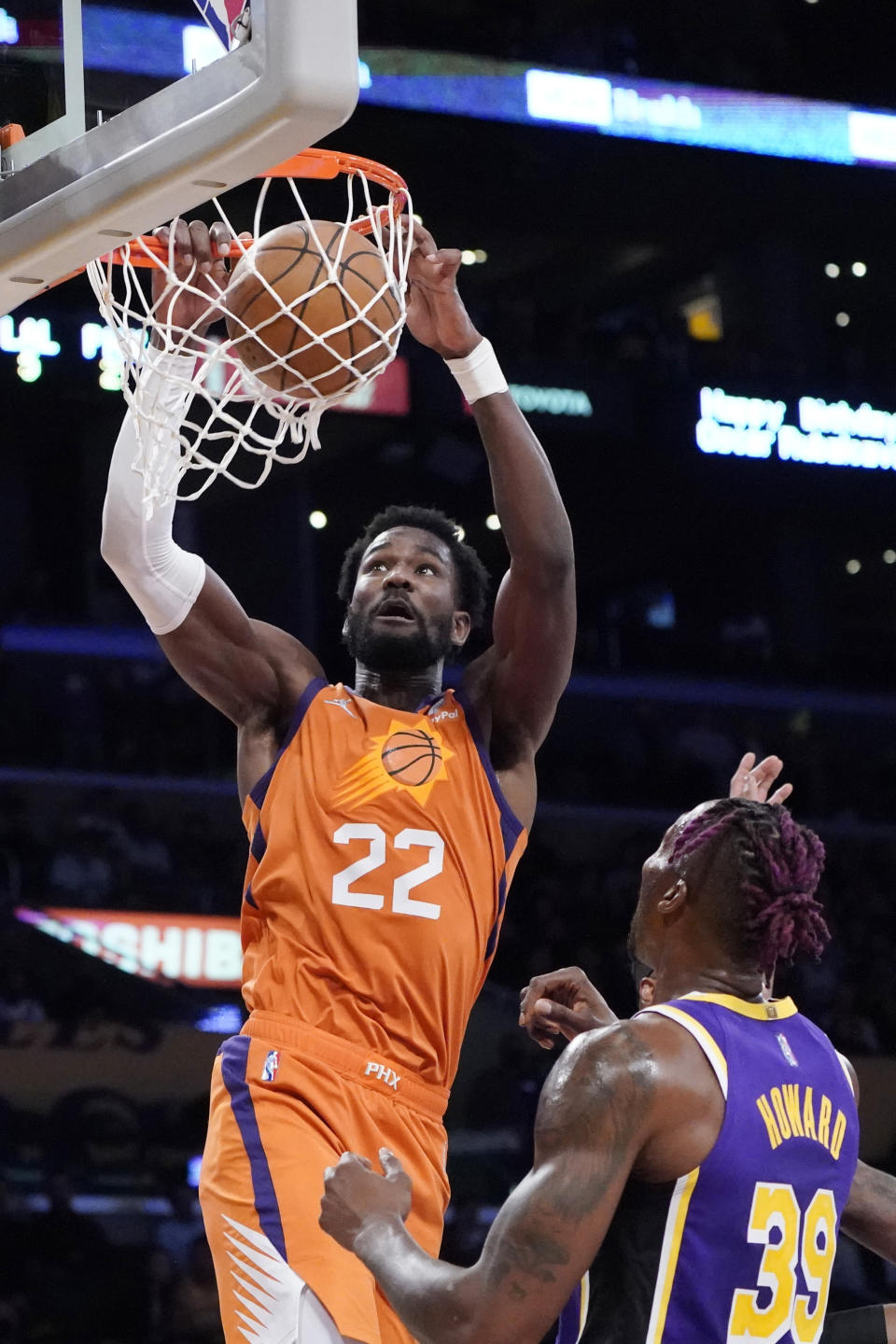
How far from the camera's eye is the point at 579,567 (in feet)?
52.9

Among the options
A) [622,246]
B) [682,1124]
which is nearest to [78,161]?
[682,1124]

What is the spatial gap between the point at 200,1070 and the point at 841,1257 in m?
3.88

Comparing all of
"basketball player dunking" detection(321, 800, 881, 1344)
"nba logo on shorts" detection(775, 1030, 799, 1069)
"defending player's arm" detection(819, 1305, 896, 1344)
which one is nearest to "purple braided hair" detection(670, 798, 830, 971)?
"basketball player dunking" detection(321, 800, 881, 1344)


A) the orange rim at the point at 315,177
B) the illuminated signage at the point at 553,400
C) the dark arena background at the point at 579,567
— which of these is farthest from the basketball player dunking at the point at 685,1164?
the illuminated signage at the point at 553,400

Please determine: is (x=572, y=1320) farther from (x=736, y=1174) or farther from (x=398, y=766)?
(x=398, y=766)

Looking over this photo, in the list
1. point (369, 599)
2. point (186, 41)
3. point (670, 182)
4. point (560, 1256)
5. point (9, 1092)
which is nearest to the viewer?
point (560, 1256)

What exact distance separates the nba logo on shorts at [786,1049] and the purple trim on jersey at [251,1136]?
115 cm

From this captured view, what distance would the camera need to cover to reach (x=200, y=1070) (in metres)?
10.7

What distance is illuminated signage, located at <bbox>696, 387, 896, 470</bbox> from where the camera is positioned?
549 inches

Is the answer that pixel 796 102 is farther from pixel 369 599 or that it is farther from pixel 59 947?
pixel 369 599

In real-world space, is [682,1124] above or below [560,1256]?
above

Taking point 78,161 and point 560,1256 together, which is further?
point 78,161

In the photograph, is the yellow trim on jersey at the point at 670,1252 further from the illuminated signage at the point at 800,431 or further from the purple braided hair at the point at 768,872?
the illuminated signage at the point at 800,431

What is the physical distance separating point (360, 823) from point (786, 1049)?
126cm
